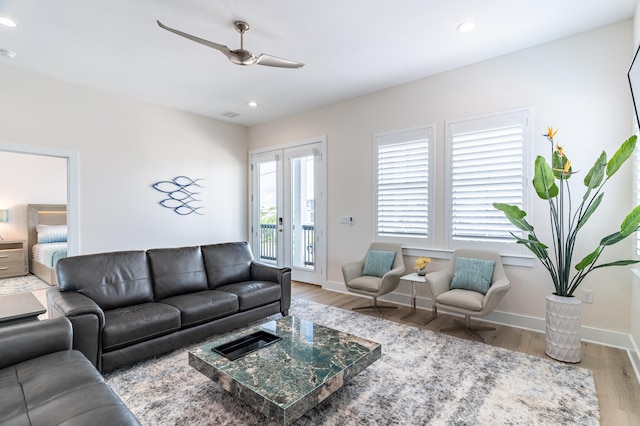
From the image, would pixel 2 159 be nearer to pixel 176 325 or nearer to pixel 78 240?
pixel 78 240

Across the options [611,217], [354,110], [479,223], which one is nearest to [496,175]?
[479,223]

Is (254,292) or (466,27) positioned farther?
(254,292)

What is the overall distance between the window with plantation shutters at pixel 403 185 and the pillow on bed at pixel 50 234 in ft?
21.5

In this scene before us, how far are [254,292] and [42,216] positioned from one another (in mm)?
6086

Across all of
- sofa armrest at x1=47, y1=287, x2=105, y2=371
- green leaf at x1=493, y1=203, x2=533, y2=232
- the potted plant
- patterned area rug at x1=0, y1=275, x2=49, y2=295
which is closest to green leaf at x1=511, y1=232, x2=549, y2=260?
the potted plant

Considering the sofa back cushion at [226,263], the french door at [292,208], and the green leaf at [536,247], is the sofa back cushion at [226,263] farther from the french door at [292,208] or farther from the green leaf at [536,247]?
the green leaf at [536,247]

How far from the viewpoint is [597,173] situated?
265 centimetres

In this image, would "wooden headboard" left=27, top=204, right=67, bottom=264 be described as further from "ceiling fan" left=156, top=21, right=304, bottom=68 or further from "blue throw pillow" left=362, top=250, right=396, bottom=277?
"blue throw pillow" left=362, top=250, right=396, bottom=277

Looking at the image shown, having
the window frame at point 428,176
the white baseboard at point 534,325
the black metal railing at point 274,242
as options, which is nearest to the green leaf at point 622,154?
the white baseboard at point 534,325

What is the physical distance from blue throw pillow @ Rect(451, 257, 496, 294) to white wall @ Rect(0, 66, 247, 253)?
4.39 metres

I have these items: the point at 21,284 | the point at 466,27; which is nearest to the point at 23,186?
the point at 21,284

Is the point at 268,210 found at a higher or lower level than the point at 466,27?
lower

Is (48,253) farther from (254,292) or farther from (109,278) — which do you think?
(254,292)

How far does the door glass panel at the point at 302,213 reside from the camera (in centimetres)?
569
